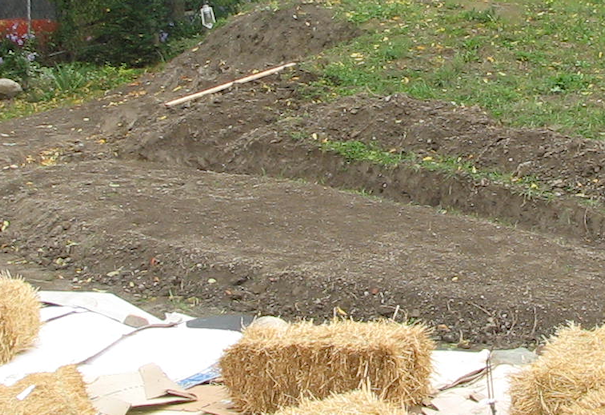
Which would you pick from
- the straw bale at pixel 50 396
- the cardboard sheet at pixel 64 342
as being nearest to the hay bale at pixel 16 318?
the cardboard sheet at pixel 64 342

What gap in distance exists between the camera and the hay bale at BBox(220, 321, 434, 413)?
3.74 m

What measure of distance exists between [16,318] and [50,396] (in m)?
1.09

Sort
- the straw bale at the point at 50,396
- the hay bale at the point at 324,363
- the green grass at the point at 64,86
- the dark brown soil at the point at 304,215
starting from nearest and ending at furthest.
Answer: the straw bale at the point at 50,396, the hay bale at the point at 324,363, the dark brown soil at the point at 304,215, the green grass at the point at 64,86

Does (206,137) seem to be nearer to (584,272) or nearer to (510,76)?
(510,76)

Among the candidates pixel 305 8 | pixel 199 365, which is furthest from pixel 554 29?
pixel 199 365

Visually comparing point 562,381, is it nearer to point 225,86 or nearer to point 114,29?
point 225,86

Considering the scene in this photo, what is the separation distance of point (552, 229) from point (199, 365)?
366cm

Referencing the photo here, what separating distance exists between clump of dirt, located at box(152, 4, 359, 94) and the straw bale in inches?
296

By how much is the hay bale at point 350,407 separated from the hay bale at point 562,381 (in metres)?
0.55

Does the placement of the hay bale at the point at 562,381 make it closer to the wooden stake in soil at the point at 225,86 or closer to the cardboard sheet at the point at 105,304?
the cardboard sheet at the point at 105,304

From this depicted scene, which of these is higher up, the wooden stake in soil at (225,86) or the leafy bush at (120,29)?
the leafy bush at (120,29)

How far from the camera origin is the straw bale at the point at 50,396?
344 cm

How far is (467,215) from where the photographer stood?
737 cm

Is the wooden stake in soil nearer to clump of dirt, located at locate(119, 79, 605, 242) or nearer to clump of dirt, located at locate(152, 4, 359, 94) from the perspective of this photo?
clump of dirt, located at locate(119, 79, 605, 242)
